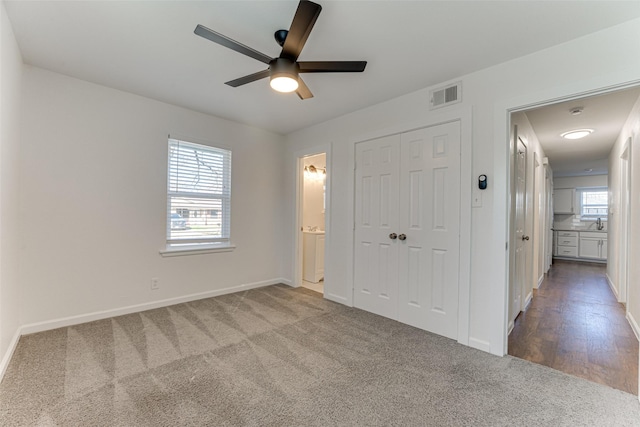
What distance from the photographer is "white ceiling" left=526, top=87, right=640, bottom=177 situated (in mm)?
3008

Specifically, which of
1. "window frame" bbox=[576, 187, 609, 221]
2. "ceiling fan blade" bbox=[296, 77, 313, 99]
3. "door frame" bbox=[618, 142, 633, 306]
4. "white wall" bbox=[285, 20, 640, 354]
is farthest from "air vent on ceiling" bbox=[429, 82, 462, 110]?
"window frame" bbox=[576, 187, 609, 221]

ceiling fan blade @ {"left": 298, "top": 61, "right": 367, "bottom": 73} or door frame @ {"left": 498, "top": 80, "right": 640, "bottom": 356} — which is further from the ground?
ceiling fan blade @ {"left": 298, "top": 61, "right": 367, "bottom": 73}

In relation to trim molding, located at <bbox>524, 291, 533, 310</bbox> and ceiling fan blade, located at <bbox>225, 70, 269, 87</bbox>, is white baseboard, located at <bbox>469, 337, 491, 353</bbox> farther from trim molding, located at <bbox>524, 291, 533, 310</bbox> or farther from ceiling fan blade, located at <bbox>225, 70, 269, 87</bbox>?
ceiling fan blade, located at <bbox>225, 70, 269, 87</bbox>

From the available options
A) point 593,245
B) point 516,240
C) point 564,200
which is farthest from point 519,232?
point 564,200

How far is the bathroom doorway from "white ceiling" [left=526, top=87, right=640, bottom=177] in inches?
113

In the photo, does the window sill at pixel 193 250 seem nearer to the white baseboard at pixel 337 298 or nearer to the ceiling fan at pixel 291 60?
the white baseboard at pixel 337 298

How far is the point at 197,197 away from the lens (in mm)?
3857

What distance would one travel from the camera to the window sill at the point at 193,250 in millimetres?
3570

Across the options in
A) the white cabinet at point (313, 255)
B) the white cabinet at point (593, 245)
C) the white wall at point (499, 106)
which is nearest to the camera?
the white wall at point (499, 106)

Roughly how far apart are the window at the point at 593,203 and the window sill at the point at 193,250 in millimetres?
9457

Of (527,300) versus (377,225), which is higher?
(377,225)

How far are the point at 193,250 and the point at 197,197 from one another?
0.70m

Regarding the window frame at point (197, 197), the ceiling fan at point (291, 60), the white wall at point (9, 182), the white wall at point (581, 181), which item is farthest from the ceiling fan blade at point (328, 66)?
the white wall at point (581, 181)

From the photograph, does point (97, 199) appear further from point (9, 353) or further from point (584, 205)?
point (584, 205)
